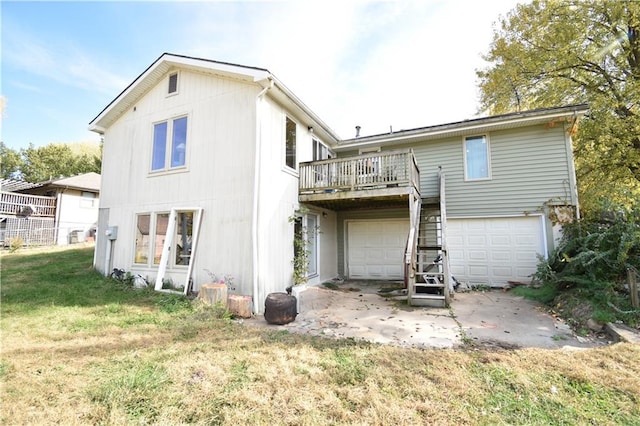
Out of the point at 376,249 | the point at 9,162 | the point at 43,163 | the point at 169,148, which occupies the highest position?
the point at 43,163

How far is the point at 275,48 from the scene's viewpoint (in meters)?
9.16

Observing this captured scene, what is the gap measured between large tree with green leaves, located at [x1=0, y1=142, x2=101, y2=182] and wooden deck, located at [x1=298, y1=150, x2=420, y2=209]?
34.4 m

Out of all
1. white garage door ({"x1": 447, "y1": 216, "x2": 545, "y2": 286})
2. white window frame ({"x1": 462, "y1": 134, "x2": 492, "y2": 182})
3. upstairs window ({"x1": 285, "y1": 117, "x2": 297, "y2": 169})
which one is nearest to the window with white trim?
upstairs window ({"x1": 285, "y1": 117, "x2": 297, "y2": 169})

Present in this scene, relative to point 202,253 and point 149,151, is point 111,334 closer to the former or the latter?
point 202,253

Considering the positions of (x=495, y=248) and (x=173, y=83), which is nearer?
(x=173, y=83)

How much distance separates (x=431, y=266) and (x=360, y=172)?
3.54 metres

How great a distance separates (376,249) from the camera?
10812 millimetres

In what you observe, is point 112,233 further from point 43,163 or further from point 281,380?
point 43,163

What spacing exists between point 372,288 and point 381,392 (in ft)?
20.5

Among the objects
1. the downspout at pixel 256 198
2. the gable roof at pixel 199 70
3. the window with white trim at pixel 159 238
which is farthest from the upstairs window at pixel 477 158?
the window with white trim at pixel 159 238

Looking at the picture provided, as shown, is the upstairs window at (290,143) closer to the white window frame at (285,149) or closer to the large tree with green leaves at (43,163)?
the white window frame at (285,149)

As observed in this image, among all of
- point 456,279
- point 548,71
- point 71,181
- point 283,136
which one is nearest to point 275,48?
point 283,136

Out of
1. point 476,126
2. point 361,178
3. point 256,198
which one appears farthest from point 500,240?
point 256,198

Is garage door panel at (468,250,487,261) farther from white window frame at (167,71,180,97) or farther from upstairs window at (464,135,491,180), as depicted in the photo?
white window frame at (167,71,180,97)
